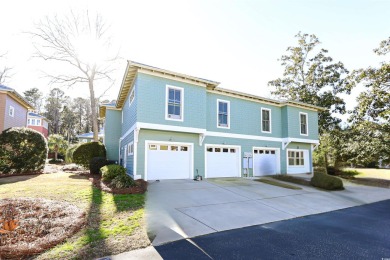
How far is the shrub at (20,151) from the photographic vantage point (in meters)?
14.7

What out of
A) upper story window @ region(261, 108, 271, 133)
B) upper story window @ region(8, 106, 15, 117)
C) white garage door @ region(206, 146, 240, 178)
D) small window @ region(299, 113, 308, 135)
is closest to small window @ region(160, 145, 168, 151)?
white garage door @ region(206, 146, 240, 178)

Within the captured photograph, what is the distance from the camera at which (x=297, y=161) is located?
18.5 m

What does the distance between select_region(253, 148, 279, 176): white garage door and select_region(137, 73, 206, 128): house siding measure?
18.4 feet

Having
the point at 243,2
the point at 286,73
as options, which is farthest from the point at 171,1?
the point at 286,73

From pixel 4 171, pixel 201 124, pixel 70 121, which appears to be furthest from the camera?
pixel 70 121

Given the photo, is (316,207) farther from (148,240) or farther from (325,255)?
(148,240)

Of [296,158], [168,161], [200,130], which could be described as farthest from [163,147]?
[296,158]

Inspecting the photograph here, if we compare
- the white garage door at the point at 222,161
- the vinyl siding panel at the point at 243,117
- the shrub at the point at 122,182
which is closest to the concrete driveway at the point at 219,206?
the shrub at the point at 122,182

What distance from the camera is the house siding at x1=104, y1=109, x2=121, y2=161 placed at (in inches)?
785

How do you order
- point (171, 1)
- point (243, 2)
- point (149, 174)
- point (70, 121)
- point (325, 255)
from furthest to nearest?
1. point (70, 121)
2. point (149, 174)
3. point (243, 2)
4. point (171, 1)
5. point (325, 255)

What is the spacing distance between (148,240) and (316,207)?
7202 mm

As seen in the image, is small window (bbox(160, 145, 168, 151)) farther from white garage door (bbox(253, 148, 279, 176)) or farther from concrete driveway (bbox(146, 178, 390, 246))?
white garage door (bbox(253, 148, 279, 176))

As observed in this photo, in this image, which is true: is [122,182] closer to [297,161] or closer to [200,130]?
[200,130]

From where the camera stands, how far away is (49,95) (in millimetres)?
51375
